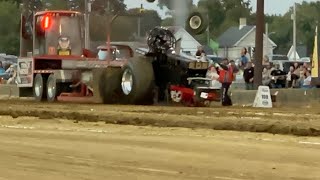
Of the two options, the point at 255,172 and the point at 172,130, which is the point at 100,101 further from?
the point at 255,172

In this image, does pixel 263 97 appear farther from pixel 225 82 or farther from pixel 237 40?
pixel 237 40

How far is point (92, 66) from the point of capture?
26125mm

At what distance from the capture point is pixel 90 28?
2938cm

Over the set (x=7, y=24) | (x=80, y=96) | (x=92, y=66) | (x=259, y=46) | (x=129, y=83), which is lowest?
(x=80, y=96)

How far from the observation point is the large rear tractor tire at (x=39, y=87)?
28375mm

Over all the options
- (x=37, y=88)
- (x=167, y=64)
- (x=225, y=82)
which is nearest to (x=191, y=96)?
(x=167, y=64)

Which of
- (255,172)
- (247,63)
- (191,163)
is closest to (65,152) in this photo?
(191,163)

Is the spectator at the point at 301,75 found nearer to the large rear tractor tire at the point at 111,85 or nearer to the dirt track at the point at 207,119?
the large rear tractor tire at the point at 111,85

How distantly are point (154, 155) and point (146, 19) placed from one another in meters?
16.9

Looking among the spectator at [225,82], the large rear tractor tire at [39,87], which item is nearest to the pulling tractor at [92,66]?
the large rear tractor tire at [39,87]

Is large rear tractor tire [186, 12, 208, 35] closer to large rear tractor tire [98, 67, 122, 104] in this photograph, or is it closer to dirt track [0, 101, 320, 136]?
large rear tractor tire [98, 67, 122, 104]

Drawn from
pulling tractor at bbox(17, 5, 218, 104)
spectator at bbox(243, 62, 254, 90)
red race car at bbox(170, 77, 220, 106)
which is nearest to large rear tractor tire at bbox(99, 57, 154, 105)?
pulling tractor at bbox(17, 5, 218, 104)

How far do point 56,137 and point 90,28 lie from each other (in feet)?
48.7

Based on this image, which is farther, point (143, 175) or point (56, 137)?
point (56, 137)
